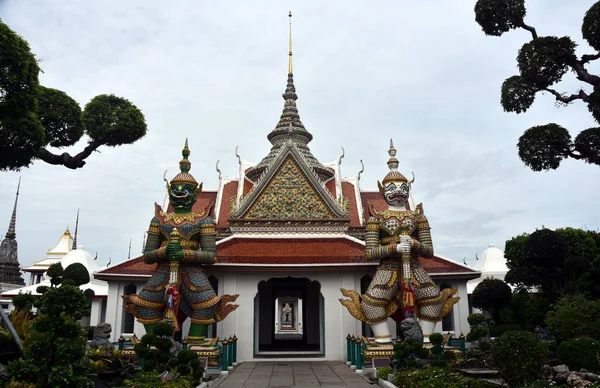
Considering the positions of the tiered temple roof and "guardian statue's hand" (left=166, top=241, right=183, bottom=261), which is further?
the tiered temple roof

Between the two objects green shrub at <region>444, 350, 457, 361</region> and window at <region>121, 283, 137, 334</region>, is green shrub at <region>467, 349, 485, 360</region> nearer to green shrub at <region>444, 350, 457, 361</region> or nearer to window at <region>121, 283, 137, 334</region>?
green shrub at <region>444, 350, 457, 361</region>

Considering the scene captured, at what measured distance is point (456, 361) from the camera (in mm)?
10992

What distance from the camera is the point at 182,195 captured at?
12.3 metres

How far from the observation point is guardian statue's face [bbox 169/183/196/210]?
486 inches

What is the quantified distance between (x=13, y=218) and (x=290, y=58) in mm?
29791

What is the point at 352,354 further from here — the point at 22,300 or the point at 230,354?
the point at 22,300

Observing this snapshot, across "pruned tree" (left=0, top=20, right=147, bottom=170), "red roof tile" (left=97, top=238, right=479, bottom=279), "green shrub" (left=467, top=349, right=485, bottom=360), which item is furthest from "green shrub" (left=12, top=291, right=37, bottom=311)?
"green shrub" (left=467, top=349, right=485, bottom=360)

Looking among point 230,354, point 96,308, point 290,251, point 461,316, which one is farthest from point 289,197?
point 96,308

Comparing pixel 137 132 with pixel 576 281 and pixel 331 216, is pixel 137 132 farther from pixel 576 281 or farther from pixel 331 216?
pixel 576 281

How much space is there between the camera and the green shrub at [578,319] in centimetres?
1124

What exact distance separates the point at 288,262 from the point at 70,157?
6.36 m

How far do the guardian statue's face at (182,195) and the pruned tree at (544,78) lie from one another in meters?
7.99

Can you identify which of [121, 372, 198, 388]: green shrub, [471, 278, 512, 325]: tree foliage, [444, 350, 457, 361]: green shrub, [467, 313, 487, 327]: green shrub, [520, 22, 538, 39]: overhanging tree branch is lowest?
[121, 372, 198, 388]: green shrub

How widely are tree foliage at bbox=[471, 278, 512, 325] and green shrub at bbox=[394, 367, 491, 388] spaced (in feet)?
35.2
